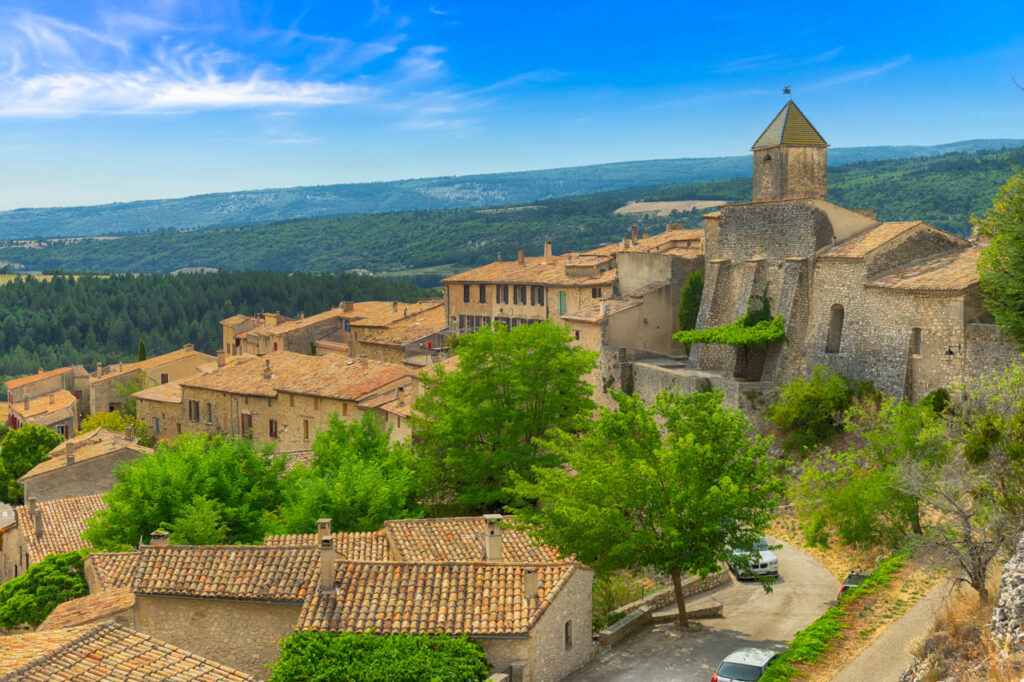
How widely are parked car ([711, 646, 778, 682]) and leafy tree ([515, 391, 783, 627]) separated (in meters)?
2.98

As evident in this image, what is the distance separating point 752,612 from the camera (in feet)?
95.0

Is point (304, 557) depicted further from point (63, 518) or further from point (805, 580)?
point (63, 518)

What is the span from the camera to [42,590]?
106 ft

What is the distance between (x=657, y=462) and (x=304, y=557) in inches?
354

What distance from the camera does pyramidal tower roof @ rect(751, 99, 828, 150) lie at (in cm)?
4928

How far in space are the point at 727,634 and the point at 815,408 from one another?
1552 cm

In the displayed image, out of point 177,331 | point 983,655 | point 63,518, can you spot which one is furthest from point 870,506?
point 177,331

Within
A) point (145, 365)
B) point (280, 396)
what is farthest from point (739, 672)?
point (145, 365)

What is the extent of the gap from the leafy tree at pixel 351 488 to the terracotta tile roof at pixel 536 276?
21718mm

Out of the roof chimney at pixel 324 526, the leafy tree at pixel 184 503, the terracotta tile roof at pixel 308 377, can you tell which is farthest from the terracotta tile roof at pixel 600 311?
the roof chimney at pixel 324 526

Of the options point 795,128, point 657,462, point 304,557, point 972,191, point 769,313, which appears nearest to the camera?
point 304,557

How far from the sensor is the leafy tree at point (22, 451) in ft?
238

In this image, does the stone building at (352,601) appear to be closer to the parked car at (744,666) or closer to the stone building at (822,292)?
the parked car at (744,666)

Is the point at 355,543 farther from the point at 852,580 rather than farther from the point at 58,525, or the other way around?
the point at 58,525
